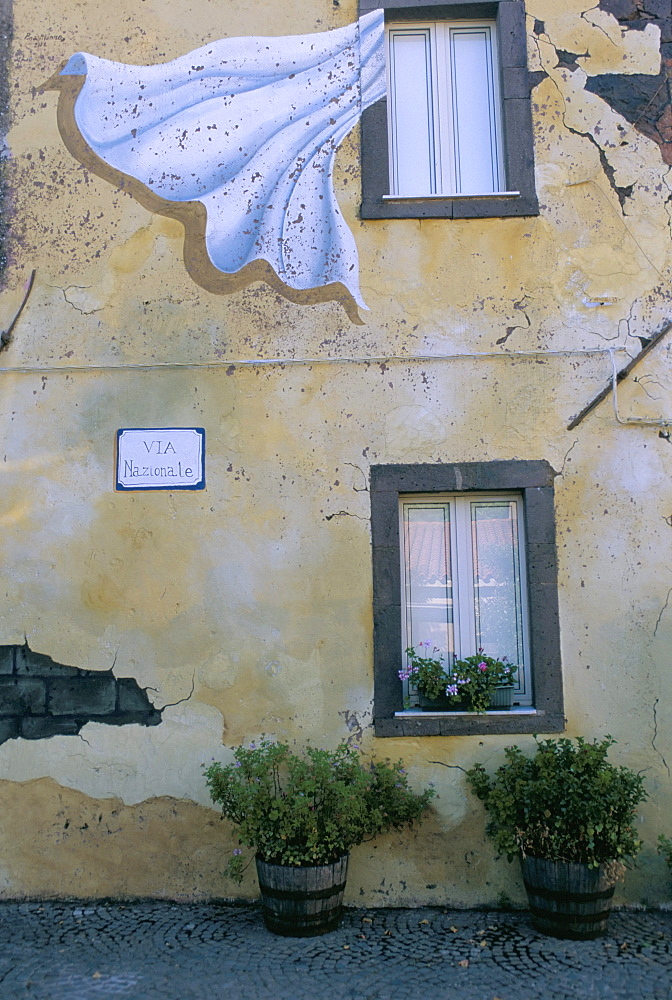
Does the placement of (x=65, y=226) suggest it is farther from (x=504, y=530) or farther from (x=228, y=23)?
(x=504, y=530)

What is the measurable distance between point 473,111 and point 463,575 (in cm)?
313

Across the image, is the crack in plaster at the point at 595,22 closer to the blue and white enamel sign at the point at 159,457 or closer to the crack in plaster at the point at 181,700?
the blue and white enamel sign at the point at 159,457

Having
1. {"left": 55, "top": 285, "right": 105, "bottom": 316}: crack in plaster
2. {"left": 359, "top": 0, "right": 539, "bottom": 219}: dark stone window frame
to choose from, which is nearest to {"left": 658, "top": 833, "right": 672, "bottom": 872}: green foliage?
{"left": 359, "top": 0, "right": 539, "bottom": 219}: dark stone window frame

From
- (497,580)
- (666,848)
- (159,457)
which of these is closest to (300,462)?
(159,457)

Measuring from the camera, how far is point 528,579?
5227mm

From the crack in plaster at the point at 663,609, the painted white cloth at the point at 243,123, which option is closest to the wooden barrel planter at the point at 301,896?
the crack in plaster at the point at 663,609

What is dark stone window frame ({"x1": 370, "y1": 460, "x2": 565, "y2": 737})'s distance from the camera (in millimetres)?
5027

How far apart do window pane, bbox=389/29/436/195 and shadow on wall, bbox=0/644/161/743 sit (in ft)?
12.1

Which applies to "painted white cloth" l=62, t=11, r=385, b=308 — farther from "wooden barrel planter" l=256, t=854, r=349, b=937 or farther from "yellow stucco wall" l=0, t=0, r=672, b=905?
"wooden barrel planter" l=256, t=854, r=349, b=937

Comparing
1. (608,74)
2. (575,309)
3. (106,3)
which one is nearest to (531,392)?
(575,309)

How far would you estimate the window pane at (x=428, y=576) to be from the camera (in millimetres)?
5285

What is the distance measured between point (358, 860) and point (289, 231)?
3939mm

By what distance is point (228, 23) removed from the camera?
18.7 feet

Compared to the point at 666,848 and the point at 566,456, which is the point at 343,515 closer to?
the point at 566,456
